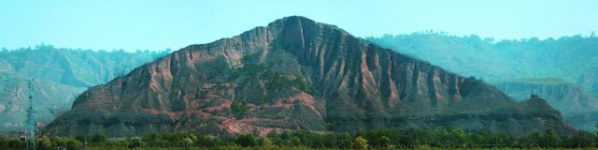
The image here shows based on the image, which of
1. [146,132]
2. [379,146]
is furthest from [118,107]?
[379,146]

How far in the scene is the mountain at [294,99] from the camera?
162375 mm

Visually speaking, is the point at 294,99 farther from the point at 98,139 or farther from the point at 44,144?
the point at 44,144

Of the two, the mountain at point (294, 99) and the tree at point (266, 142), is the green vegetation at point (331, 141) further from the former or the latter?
the mountain at point (294, 99)

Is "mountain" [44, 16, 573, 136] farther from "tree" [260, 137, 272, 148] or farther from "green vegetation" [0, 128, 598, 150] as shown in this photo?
"tree" [260, 137, 272, 148]

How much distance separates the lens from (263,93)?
178 metres

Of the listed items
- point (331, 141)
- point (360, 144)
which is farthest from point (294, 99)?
point (360, 144)

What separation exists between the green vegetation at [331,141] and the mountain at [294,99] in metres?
16.8

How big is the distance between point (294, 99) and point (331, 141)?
126 ft

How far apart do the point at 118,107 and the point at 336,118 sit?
146 ft

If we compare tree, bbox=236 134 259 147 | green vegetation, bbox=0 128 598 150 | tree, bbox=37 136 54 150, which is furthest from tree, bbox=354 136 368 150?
tree, bbox=37 136 54 150

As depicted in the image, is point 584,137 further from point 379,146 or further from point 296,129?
point 296,129

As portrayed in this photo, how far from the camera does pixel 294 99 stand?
174 meters

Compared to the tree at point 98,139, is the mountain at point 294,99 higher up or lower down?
higher up

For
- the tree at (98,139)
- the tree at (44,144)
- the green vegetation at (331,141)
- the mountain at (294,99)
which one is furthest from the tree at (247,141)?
the tree at (44,144)
